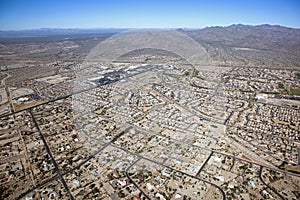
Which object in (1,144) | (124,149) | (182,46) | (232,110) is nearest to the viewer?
(124,149)

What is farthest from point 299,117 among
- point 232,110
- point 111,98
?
point 111,98

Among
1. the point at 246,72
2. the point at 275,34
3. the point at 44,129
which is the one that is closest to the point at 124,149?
the point at 44,129

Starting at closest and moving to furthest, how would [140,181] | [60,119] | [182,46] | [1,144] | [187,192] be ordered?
1. [187,192]
2. [140,181]
3. [1,144]
4. [60,119]
5. [182,46]

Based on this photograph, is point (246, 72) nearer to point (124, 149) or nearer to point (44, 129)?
point (124, 149)

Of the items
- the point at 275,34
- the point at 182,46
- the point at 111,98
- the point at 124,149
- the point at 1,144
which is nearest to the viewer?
the point at 124,149

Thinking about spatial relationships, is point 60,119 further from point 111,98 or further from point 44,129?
point 111,98

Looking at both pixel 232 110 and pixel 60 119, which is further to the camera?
pixel 232 110

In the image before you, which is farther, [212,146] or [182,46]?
[182,46]

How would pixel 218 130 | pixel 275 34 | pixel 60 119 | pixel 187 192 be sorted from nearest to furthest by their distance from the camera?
pixel 187 192 < pixel 218 130 < pixel 60 119 < pixel 275 34
